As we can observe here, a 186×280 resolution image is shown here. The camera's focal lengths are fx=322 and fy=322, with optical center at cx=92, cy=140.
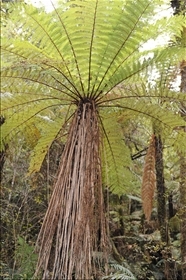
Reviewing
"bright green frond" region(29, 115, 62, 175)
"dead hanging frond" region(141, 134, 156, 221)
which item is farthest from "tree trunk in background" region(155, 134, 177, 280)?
"bright green frond" region(29, 115, 62, 175)

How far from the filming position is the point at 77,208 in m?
1.87

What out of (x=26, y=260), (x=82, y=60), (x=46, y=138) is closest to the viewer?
(x=82, y=60)

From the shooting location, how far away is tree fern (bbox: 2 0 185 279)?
183 centimetres

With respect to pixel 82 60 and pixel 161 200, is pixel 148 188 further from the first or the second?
pixel 82 60

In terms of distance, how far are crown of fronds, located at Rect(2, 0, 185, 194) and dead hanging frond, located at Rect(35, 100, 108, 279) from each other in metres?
0.19

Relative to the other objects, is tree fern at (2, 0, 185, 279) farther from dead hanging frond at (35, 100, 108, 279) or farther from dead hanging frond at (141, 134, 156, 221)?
dead hanging frond at (141, 134, 156, 221)

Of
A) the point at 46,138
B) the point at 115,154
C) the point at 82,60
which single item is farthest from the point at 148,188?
A: the point at 82,60

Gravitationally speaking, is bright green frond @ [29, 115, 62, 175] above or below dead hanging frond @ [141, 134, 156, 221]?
above

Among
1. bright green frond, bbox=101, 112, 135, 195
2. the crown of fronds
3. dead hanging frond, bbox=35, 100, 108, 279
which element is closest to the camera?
dead hanging frond, bbox=35, 100, 108, 279

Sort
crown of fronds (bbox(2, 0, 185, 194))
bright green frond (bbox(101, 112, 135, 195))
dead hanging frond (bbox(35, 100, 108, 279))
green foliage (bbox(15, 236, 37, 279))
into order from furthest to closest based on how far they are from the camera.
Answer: green foliage (bbox(15, 236, 37, 279)), bright green frond (bbox(101, 112, 135, 195)), crown of fronds (bbox(2, 0, 185, 194)), dead hanging frond (bbox(35, 100, 108, 279))

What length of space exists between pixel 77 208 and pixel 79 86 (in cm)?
84

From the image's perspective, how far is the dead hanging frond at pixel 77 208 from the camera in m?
1.76

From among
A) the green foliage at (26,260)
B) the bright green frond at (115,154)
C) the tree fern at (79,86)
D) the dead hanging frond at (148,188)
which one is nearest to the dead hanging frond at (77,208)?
the tree fern at (79,86)

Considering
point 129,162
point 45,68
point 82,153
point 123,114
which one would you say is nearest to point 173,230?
point 129,162
